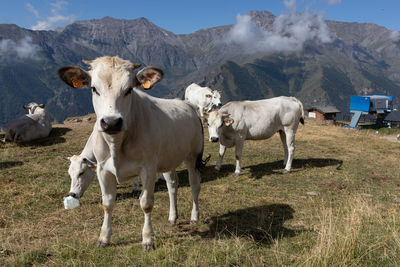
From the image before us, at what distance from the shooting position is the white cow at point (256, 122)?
38.4ft

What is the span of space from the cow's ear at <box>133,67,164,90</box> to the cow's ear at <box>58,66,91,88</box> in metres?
0.75

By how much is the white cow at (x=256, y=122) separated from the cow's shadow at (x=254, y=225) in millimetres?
3815

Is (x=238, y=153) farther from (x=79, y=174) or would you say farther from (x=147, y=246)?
(x=147, y=246)

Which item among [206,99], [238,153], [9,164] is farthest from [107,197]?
[206,99]

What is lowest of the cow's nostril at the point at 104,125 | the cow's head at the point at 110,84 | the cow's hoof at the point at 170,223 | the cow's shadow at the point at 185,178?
the cow's hoof at the point at 170,223

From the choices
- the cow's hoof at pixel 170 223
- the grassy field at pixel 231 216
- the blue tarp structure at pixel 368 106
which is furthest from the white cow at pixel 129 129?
the blue tarp structure at pixel 368 106

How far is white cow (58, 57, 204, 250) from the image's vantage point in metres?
3.91

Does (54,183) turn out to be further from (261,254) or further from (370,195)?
(370,195)

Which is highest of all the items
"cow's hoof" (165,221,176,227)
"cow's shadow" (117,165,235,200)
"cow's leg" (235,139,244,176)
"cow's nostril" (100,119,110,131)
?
"cow's nostril" (100,119,110,131)

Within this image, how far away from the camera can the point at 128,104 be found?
4203mm

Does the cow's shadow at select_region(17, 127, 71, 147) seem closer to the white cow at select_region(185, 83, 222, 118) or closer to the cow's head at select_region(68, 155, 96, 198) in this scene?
the cow's head at select_region(68, 155, 96, 198)

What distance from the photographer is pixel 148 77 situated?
4.52 meters

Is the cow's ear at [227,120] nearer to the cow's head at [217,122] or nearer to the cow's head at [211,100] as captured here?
the cow's head at [217,122]

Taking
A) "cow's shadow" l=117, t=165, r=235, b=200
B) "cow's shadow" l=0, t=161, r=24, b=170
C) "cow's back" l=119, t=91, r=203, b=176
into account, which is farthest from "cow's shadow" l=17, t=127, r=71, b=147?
"cow's back" l=119, t=91, r=203, b=176
